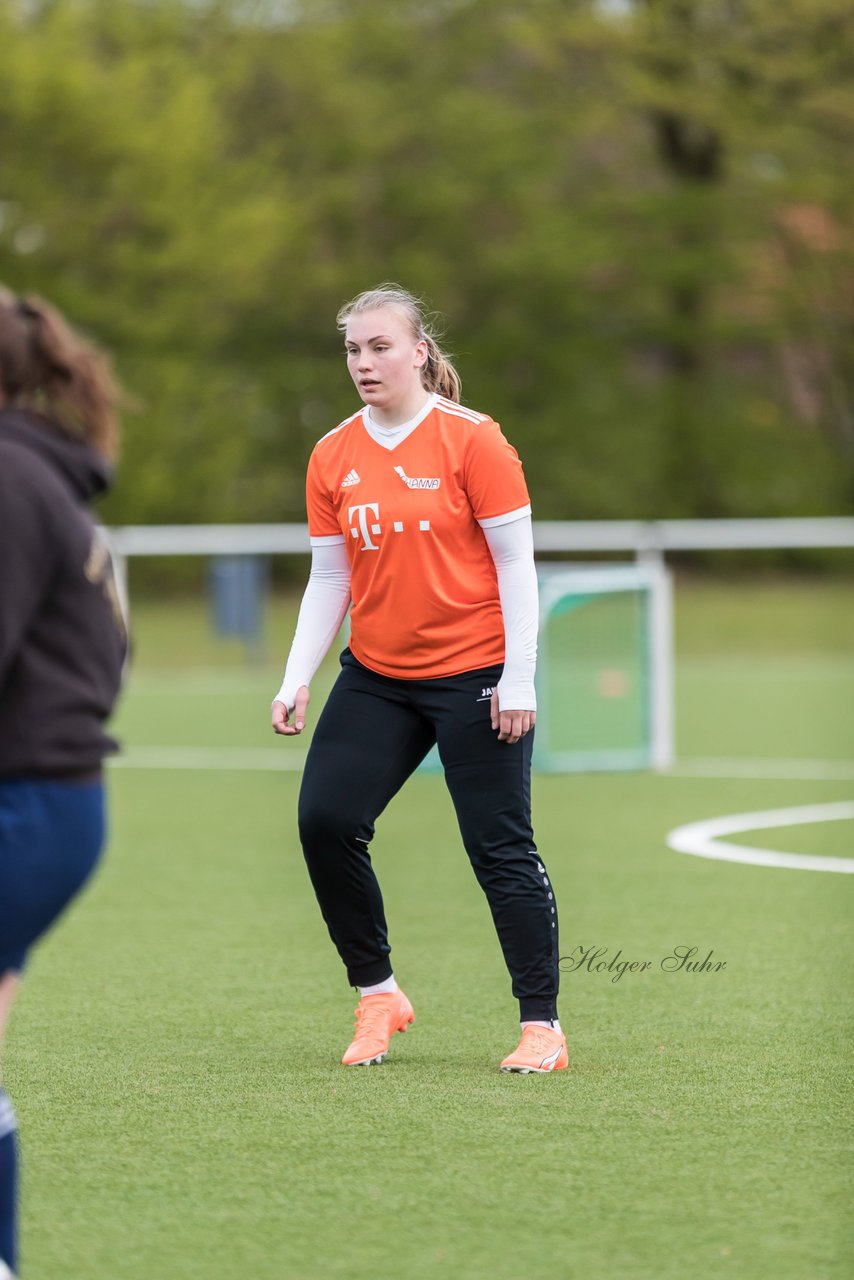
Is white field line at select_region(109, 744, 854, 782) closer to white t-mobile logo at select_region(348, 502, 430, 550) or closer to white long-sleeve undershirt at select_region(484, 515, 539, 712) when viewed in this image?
white t-mobile logo at select_region(348, 502, 430, 550)

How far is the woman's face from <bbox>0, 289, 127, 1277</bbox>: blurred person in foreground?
1751 mm

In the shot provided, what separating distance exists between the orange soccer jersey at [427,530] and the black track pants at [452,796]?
10cm

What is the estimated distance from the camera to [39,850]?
316cm

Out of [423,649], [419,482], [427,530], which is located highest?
[419,482]

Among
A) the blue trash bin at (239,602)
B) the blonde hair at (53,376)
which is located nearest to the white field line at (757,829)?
the blonde hair at (53,376)

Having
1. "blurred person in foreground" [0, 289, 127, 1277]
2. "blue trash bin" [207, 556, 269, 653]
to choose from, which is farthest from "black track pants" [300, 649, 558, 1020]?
"blue trash bin" [207, 556, 269, 653]

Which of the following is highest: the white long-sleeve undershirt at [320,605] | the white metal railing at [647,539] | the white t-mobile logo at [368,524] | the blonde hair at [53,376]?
the white metal railing at [647,539]

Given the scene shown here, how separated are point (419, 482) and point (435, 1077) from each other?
154 centimetres

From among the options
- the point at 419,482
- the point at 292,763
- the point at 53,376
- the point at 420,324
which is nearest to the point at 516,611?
the point at 419,482

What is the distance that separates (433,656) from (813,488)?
91.9 ft

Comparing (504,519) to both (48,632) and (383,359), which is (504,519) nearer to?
(383,359)

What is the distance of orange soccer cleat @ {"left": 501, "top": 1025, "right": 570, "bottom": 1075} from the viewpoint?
503 cm

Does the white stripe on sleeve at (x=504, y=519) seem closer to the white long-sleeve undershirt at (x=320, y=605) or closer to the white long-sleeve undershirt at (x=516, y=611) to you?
the white long-sleeve undershirt at (x=516, y=611)

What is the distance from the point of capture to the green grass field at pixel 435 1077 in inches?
147
